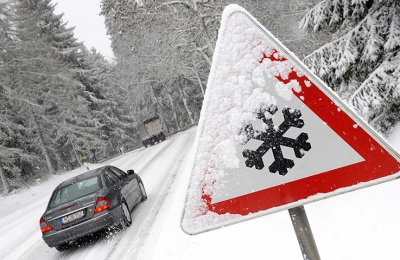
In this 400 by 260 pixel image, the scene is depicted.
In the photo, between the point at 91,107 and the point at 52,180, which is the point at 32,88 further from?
the point at 91,107

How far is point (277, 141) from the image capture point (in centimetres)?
167

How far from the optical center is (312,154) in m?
1.64

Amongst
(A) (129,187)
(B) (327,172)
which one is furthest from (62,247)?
(B) (327,172)

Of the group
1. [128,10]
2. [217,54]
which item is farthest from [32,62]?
[217,54]

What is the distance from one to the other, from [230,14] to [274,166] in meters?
0.80

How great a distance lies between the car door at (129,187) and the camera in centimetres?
911

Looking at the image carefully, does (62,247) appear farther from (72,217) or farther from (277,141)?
(277,141)

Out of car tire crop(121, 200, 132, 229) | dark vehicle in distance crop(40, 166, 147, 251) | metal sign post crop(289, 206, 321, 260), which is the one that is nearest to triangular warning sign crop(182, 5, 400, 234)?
metal sign post crop(289, 206, 321, 260)

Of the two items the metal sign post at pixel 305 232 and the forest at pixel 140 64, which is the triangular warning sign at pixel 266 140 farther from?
the forest at pixel 140 64

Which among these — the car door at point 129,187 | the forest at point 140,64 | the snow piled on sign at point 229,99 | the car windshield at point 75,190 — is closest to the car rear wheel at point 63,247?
the car windshield at point 75,190

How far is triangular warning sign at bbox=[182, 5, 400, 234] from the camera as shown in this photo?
5.23ft

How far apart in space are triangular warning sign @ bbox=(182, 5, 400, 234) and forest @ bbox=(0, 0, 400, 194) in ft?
16.6

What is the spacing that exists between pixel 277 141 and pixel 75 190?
7581mm

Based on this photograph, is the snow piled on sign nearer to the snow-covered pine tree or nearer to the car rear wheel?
the snow-covered pine tree
